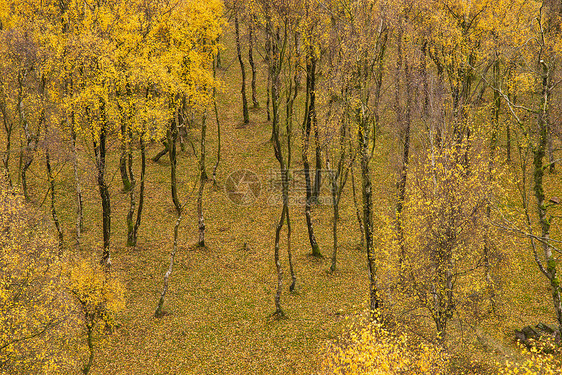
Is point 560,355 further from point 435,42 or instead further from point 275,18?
point 275,18

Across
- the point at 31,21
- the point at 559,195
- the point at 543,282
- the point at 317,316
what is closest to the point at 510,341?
the point at 543,282

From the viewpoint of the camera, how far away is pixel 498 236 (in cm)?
2880

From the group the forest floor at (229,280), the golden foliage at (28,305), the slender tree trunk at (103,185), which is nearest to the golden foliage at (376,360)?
the forest floor at (229,280)

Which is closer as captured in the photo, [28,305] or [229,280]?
[28,305]

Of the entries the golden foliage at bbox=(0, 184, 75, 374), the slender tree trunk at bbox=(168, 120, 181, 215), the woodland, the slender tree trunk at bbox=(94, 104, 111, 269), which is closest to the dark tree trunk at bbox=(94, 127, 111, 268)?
the slender tree trunk at bbox=(94, 104, 111, 269)

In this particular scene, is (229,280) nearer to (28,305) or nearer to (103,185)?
(103,185)

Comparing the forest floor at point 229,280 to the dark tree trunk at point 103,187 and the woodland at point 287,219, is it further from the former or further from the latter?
the dark tree trunk at point 103,187

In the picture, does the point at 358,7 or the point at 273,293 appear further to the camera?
the point at 273,293

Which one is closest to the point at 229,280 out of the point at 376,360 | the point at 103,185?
the point at 103,185

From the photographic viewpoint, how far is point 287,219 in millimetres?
30344

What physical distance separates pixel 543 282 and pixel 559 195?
12.1 metres

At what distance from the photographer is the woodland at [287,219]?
70.8 ft

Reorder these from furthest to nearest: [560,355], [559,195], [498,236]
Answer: [559,195] → [498,236] → [560,355]

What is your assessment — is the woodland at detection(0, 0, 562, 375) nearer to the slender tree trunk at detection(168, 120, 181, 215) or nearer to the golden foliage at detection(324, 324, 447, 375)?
the golden foliage at detection(324, 324, 447, 375)
